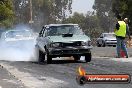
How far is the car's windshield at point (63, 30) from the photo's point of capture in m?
17.5

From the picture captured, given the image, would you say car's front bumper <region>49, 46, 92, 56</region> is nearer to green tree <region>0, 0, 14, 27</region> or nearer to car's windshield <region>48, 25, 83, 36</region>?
car's windshield <region>48, 25, 83, 36</region>

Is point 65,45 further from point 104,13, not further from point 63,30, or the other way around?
point 104,13

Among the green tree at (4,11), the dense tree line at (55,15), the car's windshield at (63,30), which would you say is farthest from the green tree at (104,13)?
the car's windshield at (63,30)

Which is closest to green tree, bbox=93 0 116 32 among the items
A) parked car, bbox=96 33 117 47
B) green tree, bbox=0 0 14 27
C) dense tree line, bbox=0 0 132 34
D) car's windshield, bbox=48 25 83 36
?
dense tree line, bbox=0 0 132 34

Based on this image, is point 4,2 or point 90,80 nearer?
point 90,80

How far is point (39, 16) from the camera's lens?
11188 cm

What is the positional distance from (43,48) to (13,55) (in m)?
5.28

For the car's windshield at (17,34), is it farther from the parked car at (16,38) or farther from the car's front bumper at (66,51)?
the car's front bumper at (66,51)

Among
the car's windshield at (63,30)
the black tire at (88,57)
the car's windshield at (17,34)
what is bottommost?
the black tire at (88,57)

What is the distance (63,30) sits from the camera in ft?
58.1

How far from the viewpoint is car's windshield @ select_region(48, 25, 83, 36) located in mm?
17550

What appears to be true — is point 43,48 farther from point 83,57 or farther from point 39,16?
point 39,16

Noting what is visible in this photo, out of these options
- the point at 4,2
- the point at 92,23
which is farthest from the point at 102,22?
the point at 4,2

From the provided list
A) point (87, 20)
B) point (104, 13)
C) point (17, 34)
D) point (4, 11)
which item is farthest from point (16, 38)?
point (104, 13)
